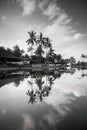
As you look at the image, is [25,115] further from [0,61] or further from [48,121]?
[0,61]

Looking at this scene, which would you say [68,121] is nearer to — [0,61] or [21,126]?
[21,126]

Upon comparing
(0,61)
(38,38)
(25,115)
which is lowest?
(25,115)

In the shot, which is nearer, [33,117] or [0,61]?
[33,117]

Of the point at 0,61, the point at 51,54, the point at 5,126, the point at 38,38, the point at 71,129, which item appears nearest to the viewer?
the point at 71,129

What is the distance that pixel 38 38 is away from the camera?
54.5 meters

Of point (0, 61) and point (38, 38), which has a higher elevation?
point (38, 38)

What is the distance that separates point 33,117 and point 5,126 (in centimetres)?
82

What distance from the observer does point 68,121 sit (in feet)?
9.57

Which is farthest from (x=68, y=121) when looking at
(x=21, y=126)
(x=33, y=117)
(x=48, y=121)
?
(x=21, y=126)

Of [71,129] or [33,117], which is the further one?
[33,117]

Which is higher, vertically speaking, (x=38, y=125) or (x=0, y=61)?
(x=0, y=61)

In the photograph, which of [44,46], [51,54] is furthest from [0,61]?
[51,54]

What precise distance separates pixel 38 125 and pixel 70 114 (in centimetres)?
113

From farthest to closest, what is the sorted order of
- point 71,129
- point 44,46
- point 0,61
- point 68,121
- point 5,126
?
point 44,46, point 0,61, point 68,121, point 5,126, point 71,129
